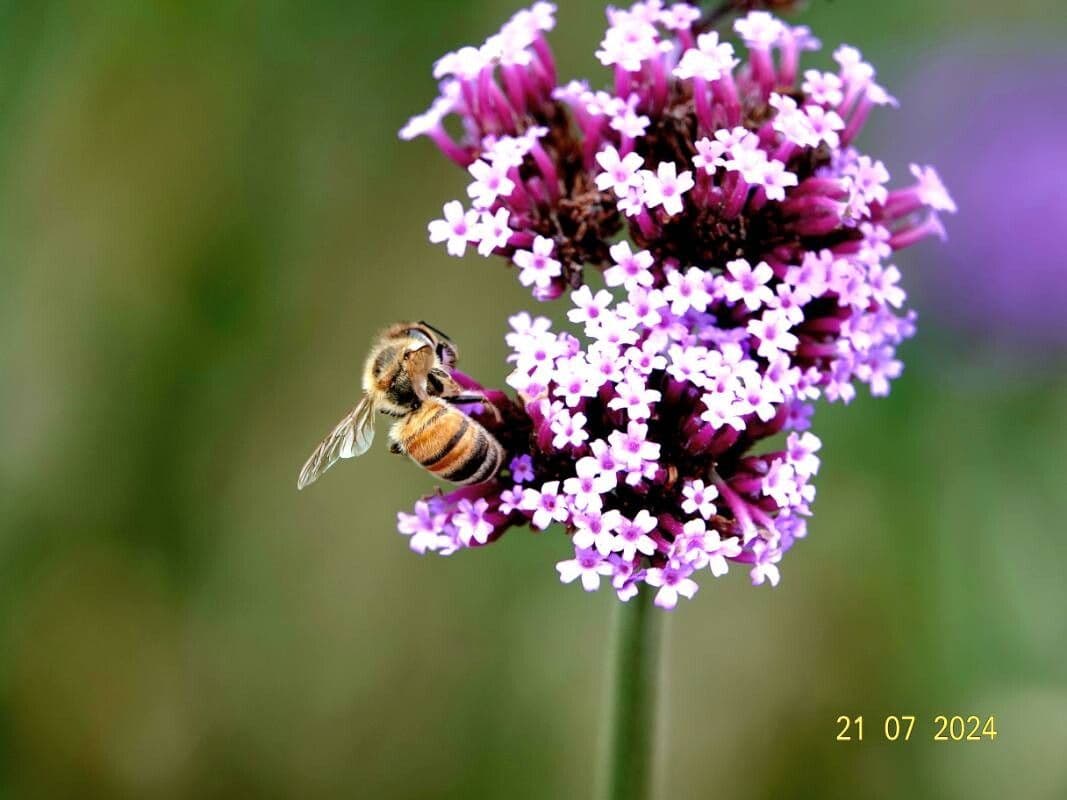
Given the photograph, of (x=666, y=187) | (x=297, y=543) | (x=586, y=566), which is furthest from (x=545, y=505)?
(x=297, y=543)

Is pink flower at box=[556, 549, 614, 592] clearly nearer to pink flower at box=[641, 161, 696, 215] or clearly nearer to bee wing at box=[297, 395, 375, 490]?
bee wing at box=[297, 395, 375, 490]

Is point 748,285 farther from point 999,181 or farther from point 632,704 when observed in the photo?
point 999,181

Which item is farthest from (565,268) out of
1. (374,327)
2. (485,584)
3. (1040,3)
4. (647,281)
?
(1040,3)

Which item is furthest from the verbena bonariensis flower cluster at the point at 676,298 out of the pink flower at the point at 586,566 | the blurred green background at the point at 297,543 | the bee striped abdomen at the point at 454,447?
the blurred green background at the point at 297,543

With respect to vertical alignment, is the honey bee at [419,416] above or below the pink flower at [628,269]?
below

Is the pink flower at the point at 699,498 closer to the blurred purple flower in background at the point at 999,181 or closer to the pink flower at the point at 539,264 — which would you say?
the pink flower at the point at 539,264

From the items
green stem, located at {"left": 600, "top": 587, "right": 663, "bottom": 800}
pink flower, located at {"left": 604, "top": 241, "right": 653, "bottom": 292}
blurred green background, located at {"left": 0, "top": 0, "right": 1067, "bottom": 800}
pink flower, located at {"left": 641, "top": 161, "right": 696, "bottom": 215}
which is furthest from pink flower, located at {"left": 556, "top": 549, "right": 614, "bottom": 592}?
blurred green background, located at {"left": 0, "top": 0, "right": 1067, "bottom": 800}
